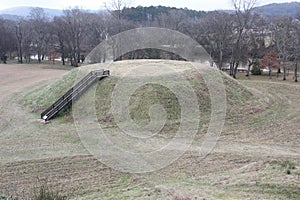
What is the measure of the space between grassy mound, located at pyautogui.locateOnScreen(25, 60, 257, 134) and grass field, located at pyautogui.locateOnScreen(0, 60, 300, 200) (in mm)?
61

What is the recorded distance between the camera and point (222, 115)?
19812 mm

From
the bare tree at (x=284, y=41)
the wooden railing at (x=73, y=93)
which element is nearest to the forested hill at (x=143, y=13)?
the bare tree at (x=284, y=41)

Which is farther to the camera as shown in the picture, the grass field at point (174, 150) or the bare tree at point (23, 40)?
the bare tree at point (23, 40)

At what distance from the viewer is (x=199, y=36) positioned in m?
49.0

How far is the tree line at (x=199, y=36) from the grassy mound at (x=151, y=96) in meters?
16.8

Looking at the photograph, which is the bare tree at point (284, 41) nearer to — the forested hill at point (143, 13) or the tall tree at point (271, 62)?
the tall tree at point (271, 62)

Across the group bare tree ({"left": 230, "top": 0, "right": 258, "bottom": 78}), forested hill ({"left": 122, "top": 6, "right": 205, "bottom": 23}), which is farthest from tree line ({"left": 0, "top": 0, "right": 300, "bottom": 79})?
forested hill ({"left": 122, "top": 6, "right": 205, "bottom": 23})

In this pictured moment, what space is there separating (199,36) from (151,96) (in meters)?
30.7

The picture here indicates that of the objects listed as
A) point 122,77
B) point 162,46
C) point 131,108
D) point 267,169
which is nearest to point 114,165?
point 267,169

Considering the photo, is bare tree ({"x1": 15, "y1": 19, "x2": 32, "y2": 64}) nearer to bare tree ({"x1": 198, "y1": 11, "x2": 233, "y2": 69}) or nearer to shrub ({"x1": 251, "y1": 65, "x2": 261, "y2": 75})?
bare tree ({"x1": 198, "y1": 11, "x2": 233, "y2": 69})

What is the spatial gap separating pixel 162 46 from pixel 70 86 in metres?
22.0

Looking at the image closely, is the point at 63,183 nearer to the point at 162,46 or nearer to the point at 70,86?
the point at 70,86

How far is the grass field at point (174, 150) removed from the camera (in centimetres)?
1038

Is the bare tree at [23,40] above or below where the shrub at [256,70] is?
above
